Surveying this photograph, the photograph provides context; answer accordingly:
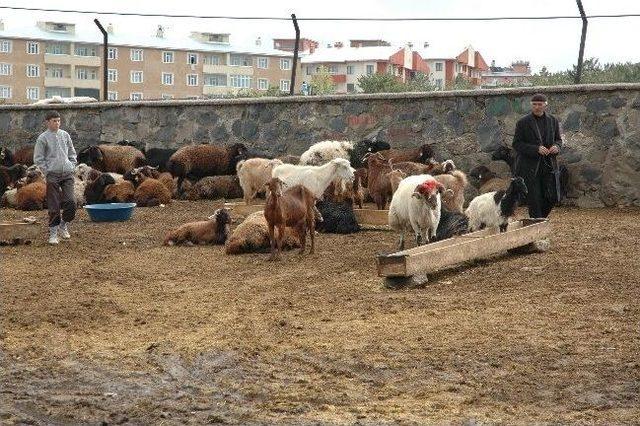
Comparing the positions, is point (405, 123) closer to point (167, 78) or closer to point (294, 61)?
point (294, 61)

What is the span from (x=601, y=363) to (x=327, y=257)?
5656mm

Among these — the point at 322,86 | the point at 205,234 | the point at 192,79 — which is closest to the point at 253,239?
the point at 205,234

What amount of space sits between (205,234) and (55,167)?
6.76ft

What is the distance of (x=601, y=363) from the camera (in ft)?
25.3

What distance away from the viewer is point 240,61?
67.4m

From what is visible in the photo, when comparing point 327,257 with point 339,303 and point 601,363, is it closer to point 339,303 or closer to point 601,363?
point 339,303

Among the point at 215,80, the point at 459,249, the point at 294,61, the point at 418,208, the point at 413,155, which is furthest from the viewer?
the point at 215,80

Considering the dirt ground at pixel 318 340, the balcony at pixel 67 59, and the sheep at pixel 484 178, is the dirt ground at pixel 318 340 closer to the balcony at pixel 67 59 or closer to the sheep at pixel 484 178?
the sheep at pixel 484 178

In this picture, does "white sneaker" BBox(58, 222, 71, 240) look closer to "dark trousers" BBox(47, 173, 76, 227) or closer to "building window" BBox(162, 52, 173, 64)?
"dark trousers" BBox(47, 173, 76, 227)

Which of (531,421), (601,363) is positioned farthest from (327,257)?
(531,421)

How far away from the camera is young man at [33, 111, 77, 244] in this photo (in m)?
14.5

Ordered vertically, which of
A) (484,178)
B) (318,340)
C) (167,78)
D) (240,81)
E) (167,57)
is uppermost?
(167,57)

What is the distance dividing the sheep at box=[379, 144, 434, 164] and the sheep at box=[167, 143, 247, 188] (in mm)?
2902

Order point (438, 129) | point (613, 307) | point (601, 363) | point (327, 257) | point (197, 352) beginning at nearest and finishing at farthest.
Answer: point (601, 363)
point (197, 352)
point (613, 307)
point (327, 257)
point (438, 129)
